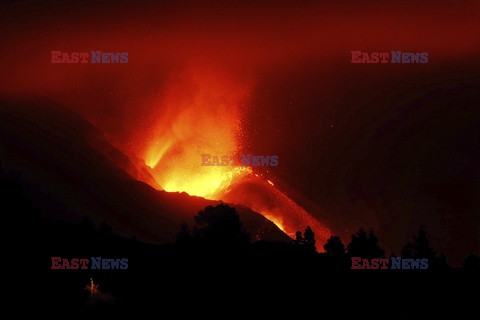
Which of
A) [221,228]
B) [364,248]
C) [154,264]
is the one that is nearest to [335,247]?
[364,248]

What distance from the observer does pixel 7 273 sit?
37375 millimetres

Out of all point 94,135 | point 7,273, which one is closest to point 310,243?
point 7,273

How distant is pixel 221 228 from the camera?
53.5 meters

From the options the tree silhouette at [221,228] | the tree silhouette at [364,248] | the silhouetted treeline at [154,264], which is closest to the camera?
the silhouetted treeline at [154,264]

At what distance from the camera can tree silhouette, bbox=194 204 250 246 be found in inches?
1988

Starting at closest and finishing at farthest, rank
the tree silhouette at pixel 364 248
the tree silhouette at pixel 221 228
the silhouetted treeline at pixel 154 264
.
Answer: the silhouetted treeline at pixel 154 264 < the tree silhouette at pixel 221 228 < the tree silhouette at pixel 364 248

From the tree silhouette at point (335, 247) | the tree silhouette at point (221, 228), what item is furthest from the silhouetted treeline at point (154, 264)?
the tree silhouette at point (335, 247)

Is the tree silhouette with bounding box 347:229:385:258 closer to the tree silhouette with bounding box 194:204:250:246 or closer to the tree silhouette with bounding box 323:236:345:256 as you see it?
the tree silhouette with bounding box 323:236:345:256

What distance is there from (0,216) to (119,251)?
8713 millimetres

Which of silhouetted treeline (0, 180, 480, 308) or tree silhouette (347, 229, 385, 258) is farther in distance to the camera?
tree silhouette (347, 229, 385, 258)

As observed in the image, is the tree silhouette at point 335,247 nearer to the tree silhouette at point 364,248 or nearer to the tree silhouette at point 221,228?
the tree silhouette at point 364,248

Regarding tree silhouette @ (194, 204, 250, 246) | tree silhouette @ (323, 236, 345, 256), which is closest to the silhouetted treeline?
tree silhouette @ (194, 204, 250, 246)

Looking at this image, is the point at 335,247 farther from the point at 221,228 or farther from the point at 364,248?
the point at 221,228

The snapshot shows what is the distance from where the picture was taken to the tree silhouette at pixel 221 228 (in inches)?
1988
